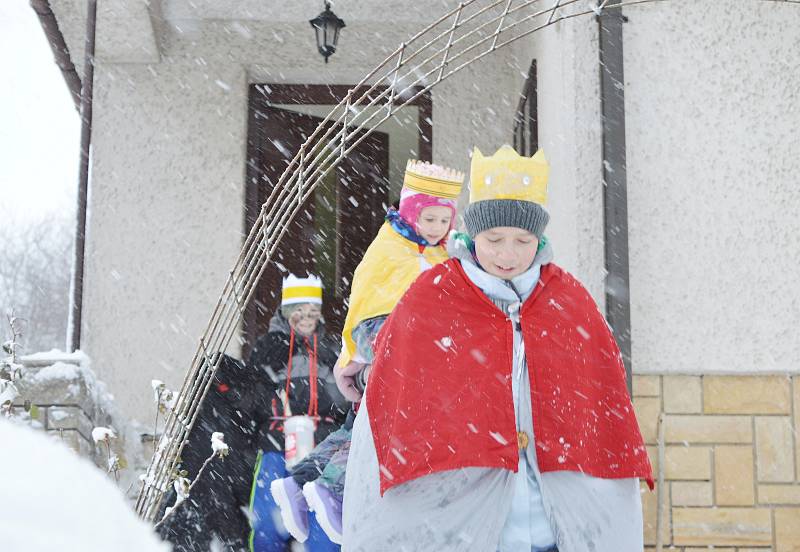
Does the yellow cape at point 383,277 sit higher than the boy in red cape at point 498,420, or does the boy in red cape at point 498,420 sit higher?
the yellow cape at point 383,277

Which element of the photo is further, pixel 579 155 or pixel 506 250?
pixel 579 155

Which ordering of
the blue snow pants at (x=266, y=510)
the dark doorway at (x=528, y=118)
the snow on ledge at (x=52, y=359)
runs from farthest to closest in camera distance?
1. the dark doorway at (x=528, y=118)
2. the snow on ledge at (x=52, y=359)
3. the blue snow pants at (x=266, y=510)

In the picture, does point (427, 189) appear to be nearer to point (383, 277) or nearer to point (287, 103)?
point (383, 277)

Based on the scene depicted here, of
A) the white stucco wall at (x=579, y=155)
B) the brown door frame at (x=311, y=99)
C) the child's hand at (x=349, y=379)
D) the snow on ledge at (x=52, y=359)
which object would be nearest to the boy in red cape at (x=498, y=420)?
the child's hand at (x=349, y=379)

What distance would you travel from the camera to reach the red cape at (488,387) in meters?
2.26

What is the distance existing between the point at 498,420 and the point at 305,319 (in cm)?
244

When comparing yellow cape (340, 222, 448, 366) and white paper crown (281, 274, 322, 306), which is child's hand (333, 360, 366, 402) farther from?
white paper crown (281, 274, 322, 306)

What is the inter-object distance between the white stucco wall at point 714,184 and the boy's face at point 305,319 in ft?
4.80

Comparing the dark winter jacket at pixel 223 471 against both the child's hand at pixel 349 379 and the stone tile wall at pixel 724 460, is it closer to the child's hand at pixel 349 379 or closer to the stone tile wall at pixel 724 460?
the child's hand at pixel 349 379

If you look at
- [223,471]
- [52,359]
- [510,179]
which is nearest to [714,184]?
[510,179]

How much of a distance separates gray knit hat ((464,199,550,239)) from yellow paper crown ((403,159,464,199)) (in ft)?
3.17

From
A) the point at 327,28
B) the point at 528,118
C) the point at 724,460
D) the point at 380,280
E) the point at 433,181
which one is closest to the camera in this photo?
the point at 380,280

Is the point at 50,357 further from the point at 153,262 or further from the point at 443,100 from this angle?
the point at 443,100

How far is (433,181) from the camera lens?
3434 millimetres
